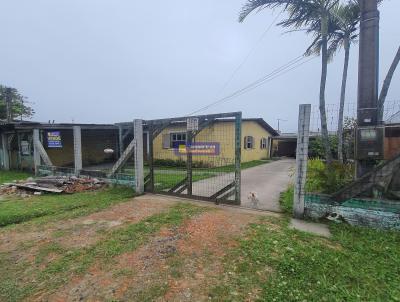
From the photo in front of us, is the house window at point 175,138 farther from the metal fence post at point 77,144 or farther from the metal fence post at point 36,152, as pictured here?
the metal fence post at point 36,152

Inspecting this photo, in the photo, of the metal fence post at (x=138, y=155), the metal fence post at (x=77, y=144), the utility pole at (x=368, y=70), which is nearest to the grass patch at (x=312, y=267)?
the utility pole at (x=368, y=70)

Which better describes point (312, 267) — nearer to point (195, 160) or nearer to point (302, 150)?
point (302, 150)

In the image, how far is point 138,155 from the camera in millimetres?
6922

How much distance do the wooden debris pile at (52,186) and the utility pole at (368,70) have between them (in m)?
7.61

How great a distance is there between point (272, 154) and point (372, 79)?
19.5 meters

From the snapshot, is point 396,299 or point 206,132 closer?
point 396,299

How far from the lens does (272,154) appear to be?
23250 millimetres

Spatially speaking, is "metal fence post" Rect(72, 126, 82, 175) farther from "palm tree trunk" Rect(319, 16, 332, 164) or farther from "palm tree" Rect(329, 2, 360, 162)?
"palm tree" Rect(329, 2, 360, 162)

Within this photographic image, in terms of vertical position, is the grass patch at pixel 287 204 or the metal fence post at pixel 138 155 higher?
the metal fence post at pixel 138 155

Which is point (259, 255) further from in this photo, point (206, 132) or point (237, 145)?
point (206, 132)

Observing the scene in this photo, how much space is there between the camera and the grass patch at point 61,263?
261 centimetres

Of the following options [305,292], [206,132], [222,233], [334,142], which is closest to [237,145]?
[222,233]

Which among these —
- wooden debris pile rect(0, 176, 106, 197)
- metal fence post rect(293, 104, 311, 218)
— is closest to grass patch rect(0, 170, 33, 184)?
wooden debris pile rect(0, 176, 106, 197)

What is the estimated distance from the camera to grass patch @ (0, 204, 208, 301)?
261 centimetres
